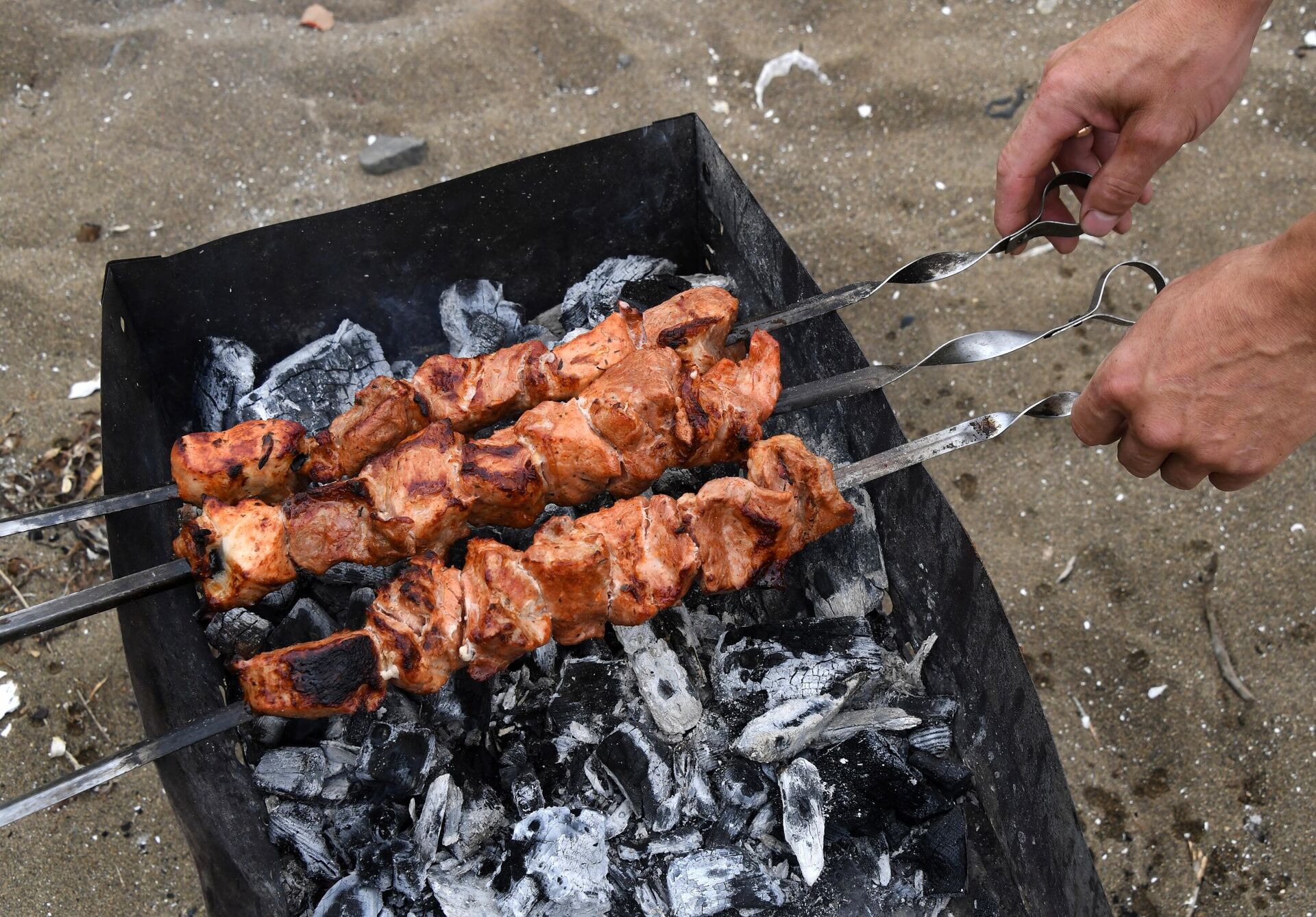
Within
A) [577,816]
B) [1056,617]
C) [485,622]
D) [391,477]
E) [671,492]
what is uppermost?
[391,477]

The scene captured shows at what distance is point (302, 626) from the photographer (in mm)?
2844

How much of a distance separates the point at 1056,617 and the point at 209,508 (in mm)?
3208

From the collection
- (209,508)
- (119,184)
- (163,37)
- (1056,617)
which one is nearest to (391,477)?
(209,508)

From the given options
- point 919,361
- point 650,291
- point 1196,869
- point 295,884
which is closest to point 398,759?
point 295,884

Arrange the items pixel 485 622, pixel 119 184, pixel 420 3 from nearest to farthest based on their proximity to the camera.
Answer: pixel 485 622 → pixel 119 184 → pixel 420 3

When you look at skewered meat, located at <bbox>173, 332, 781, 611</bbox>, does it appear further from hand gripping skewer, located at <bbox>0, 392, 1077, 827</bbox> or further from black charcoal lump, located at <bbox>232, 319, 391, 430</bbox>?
black charcoal lump, located at <bbox>232, 319, 391, 430</bbox>

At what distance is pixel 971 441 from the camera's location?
270cm

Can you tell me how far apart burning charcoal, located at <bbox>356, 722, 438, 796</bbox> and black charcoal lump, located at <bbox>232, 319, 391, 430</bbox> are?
120cm

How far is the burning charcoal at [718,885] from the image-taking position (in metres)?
2.47

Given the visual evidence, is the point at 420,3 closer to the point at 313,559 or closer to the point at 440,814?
the point at 313,559

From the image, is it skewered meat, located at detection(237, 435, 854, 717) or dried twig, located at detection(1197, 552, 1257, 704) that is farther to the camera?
dried twig, located at detection(1197, 552, 1257, 704)

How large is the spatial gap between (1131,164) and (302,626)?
9.37 feet

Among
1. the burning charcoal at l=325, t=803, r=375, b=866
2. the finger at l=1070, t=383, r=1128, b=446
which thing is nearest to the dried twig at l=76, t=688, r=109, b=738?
the burning charcoal at l=325, t=803, r=375, b=866

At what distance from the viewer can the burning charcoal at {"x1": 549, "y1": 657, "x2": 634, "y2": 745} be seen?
2719 mm
